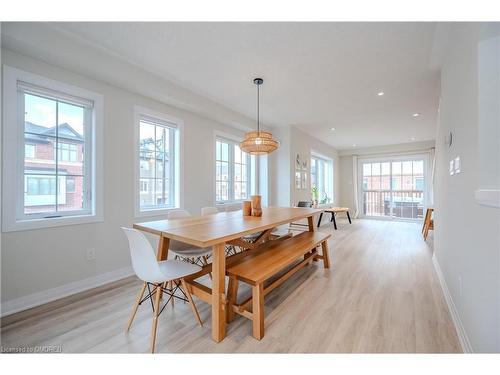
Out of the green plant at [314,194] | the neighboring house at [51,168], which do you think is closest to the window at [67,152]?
the neighboring house at [51,168]

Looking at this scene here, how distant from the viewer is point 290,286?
228 centimetres

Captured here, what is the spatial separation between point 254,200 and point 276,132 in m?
2.90

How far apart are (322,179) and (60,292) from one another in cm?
690

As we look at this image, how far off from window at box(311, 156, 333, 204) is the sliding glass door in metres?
1.14

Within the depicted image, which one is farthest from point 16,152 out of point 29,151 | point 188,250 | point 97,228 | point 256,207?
point 256,207

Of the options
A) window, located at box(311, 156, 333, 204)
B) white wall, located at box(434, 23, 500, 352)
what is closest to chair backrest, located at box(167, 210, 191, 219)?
white wall, located at box(434, 23, 500, 352)

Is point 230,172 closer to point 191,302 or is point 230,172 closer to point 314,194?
point 191,302

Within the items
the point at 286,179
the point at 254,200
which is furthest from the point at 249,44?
the point at 286,179

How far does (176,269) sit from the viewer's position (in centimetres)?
159

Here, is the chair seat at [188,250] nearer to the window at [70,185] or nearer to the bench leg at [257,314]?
the bench leg at [257,314]

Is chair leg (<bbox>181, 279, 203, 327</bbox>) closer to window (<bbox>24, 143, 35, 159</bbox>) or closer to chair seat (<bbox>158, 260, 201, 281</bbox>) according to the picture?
chair seat (<bbox>158, 260, 201, 281</bbox>)
